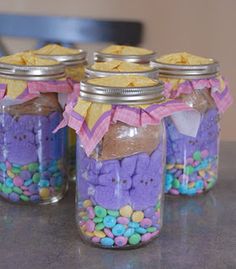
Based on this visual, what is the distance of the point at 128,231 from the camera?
680 millimetres

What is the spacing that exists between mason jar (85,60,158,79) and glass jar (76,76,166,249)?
0.17ft

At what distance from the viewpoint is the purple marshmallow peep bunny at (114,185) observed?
66 centimetres

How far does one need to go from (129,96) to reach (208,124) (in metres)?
0.22

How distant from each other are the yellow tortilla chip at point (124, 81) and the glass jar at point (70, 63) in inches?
7.0

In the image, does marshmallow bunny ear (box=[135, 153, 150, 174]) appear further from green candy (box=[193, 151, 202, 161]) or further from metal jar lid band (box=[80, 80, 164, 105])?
green candy (box=[193, 151, 202, 161])

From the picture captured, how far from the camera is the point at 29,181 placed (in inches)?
31.2

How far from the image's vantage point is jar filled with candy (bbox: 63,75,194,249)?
2.11 feet

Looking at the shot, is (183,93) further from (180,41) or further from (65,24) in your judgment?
(65,24)

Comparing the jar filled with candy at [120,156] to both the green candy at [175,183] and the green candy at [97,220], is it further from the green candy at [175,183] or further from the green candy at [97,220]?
the green candy at [175,183]

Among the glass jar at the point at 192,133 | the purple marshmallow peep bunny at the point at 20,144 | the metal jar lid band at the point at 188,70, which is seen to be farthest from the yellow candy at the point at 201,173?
the purple marshmallow peep bunny at the point at 20,144

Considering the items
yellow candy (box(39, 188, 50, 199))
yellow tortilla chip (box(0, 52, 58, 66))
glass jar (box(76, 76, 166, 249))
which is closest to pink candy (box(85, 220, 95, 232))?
glass jar (box(76, 76, 166, 249))

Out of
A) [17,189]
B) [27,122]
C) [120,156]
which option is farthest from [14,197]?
[120,156]

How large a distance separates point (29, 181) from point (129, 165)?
19cm

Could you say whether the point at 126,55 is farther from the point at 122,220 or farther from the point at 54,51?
the point at 122,220
